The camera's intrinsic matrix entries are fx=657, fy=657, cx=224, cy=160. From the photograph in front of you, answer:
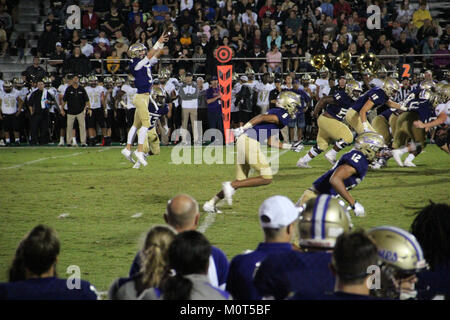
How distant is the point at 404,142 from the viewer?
1360 centimetres

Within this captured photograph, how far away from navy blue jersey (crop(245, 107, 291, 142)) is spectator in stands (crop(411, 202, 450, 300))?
16.2ft

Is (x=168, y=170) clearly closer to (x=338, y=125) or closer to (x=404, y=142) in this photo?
(x=338, y=125)

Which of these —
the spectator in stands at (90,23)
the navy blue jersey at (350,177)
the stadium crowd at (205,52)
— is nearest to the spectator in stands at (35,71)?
the stadium crowd at (205,52)

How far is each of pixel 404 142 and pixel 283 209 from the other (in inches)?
409

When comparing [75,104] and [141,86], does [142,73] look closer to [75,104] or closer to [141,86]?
[141,86]

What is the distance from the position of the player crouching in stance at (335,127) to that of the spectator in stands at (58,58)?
10.5m

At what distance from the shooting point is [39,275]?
3338mm

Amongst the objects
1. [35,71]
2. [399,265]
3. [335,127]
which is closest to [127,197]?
[335,127]

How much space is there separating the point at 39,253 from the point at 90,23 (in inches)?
793

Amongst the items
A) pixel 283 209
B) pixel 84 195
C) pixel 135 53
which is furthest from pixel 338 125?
pixel 283 209

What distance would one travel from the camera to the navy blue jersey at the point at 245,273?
3584 mm

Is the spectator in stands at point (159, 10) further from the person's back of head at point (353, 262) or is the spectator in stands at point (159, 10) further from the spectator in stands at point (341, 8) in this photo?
the person's back of head at point (353, 262)

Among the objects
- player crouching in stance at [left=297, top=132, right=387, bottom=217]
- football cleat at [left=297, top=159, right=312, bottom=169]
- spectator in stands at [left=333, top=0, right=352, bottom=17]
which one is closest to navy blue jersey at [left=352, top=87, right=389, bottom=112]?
football cleat at [left=297, top=159, right=312, bottom=169]

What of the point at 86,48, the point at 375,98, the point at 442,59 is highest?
the point at 86,48
